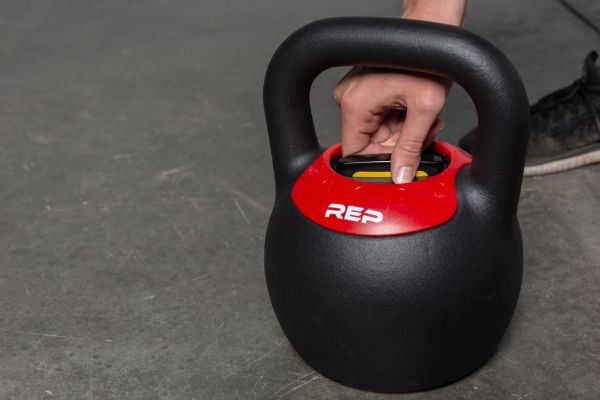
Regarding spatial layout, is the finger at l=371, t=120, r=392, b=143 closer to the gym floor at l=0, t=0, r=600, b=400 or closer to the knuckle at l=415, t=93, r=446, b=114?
the knuckle at l=415, t=93, r=446, b=114

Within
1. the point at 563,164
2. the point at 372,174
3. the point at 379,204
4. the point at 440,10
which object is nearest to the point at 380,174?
the point at 372,174

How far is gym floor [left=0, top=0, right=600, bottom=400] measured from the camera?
133 cm

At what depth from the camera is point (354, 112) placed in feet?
3.94

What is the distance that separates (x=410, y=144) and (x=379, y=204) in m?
0.11

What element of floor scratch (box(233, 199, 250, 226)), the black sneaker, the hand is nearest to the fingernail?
the hand

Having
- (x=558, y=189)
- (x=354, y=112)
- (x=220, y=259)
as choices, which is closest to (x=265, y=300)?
(x=220, y=259)

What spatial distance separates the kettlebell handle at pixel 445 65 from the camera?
3.55 ft

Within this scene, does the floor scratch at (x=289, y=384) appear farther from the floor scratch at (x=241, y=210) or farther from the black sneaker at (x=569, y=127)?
the black sneaker at (x=569, y=127)

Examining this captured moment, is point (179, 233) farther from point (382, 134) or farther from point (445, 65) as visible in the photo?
point (445, 65)

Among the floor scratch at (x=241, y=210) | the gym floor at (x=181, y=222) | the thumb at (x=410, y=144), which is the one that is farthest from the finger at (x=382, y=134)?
the floor scratch at (x=241, y=210)

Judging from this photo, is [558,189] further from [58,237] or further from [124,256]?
[58,237]

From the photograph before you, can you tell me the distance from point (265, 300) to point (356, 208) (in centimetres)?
45

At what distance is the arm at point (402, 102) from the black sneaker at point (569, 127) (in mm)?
758

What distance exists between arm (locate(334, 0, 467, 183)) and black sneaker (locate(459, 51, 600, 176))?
2.49 ft
